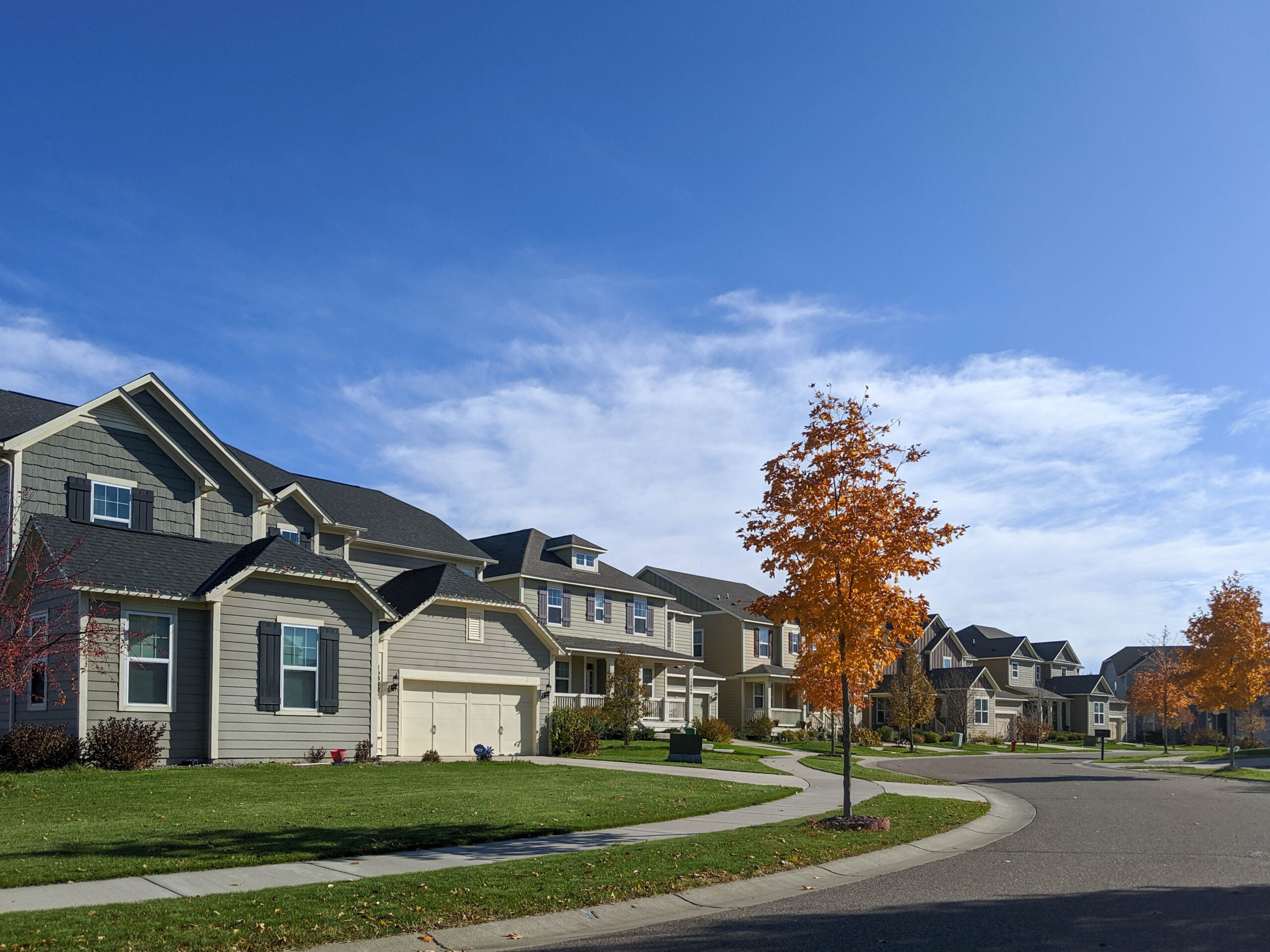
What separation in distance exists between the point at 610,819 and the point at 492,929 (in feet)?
22.6

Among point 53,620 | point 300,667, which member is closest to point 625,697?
point 300,667

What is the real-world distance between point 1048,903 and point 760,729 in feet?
134

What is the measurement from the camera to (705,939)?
867 cm

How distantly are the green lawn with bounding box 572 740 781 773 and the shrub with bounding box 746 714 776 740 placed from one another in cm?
935

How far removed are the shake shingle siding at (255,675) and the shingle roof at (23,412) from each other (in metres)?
6.38

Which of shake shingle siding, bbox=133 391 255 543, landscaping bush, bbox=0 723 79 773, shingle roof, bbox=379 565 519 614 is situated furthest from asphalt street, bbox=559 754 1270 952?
shake shingle siding, bbox=133 391 255 543

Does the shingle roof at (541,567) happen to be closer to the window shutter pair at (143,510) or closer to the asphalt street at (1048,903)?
the window shutter pair at (143,510)

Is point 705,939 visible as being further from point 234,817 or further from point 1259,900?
point 234,817

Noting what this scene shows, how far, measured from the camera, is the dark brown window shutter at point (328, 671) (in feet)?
81.9

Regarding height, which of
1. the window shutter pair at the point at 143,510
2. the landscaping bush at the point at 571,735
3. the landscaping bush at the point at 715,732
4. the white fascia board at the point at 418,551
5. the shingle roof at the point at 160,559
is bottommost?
the landscaping bush at the point at 715,732

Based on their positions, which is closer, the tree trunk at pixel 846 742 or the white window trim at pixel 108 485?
the tree trunk at pixel 846 742

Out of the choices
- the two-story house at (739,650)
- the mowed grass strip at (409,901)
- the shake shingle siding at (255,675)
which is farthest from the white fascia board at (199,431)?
the two-story house at (739,650)

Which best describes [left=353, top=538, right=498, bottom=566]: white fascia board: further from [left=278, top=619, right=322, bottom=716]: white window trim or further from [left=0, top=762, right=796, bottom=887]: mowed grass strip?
[left=0, top=762, right=796, bottom=887]: mowed grass strip

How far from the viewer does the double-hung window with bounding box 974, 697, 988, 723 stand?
211 ft
